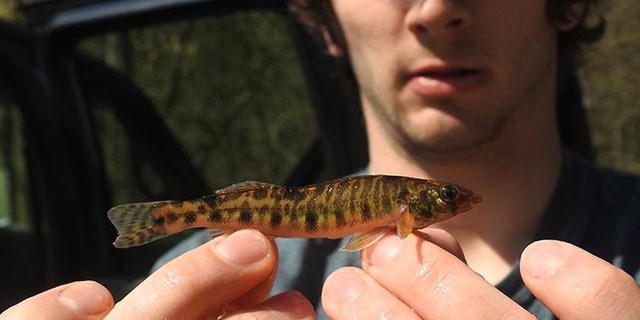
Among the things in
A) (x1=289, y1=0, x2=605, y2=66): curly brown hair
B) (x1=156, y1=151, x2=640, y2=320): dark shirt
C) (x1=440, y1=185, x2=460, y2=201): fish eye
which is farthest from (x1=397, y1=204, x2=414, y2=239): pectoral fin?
(x1=289, y1=0, x2=605, y2=66): curly brown hair

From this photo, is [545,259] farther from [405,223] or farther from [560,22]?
[560,22]

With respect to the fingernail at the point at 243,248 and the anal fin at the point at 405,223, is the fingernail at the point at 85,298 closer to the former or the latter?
the fingernail at the point at 243,248

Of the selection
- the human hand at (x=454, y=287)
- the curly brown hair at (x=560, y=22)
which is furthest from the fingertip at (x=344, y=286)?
the curly brown hair at (x=560, y=22)

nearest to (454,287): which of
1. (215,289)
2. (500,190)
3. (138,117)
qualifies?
(215,289)

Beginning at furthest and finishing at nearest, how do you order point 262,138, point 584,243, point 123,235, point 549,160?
point 262,138 → point 549,160 → point 584,243 → point 123,235

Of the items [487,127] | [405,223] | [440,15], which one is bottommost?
[487,127]

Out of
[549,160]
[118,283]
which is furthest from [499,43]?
[118,283]

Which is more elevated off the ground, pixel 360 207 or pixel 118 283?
pixel 360 207

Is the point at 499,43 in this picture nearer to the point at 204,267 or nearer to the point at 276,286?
the point at 276,286
